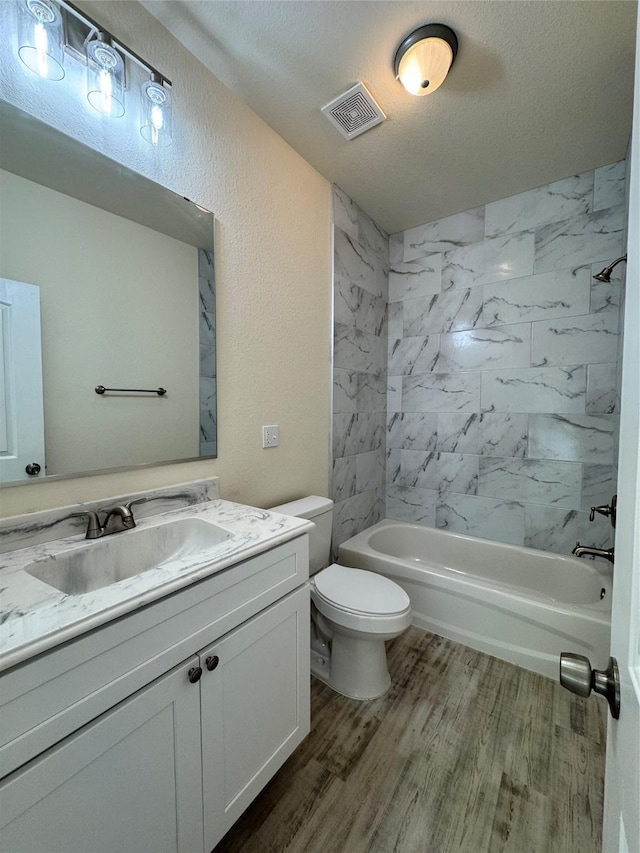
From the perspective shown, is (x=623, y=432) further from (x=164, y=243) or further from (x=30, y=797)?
(x=164, y=243)

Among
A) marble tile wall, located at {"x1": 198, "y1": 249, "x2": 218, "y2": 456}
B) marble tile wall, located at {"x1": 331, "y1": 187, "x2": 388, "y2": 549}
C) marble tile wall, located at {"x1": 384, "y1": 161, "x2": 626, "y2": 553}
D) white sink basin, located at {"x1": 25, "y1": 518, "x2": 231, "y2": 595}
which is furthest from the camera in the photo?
marble tile wall, located at {"x1": 331, "y1": 187, "x2": 388, "y2": 549}

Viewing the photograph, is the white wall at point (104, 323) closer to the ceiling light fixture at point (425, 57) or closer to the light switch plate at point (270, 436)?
the light switch plate at point (270, 436)

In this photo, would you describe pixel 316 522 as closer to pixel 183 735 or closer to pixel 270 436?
pixel 270 436

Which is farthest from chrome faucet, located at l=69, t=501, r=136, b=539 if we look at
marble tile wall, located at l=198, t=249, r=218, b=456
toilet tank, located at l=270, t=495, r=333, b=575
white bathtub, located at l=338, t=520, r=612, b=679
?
white bathtub, located at l=338, t=520, r=612, b=679

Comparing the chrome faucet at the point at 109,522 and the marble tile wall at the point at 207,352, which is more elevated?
the marble tile wall at the point at 207,352

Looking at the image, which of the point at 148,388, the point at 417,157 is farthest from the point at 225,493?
the point at 417,157

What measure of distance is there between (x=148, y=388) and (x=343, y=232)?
162 cm

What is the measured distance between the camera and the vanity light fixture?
893 mm

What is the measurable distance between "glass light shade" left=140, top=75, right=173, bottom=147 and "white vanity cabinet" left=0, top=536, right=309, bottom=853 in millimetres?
1464

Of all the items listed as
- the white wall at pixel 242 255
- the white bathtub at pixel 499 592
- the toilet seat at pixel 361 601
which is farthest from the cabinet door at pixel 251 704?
the white bathtub at pixel 499 592

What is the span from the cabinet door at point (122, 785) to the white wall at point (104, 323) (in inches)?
26.8

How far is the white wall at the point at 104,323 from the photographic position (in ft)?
3.12

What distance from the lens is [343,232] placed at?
83.4 inches

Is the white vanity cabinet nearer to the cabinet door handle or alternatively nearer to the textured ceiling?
the cabinet door handle
